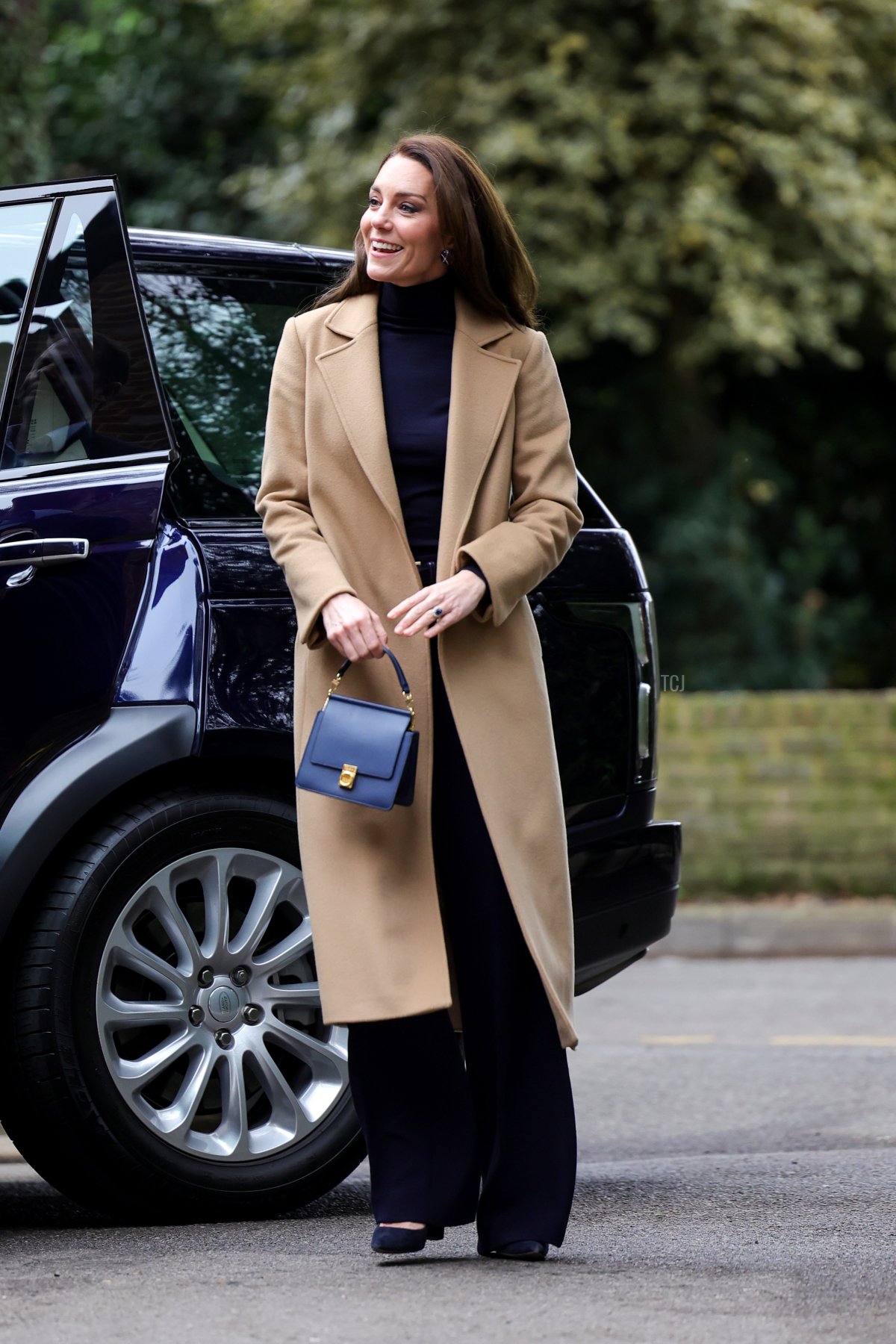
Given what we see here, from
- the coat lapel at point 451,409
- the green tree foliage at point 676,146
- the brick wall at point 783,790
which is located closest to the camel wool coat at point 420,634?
the coat lapel at point 451,409

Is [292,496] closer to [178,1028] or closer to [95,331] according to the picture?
[95,331]

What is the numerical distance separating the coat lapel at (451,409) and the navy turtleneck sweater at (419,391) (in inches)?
1.1

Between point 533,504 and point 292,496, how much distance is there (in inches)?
15.7

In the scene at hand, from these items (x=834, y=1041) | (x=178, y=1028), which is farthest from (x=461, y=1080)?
(x=834, y=1041)

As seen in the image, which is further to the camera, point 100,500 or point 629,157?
point 629,157

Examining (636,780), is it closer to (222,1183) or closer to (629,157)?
(222,1183)

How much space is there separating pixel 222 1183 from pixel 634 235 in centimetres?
1053

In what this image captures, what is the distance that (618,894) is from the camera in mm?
4355

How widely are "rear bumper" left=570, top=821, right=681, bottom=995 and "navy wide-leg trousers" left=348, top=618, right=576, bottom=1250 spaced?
0.76 metres

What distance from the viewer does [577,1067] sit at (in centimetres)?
646

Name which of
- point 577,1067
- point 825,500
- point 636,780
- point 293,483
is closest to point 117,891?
point 293,483

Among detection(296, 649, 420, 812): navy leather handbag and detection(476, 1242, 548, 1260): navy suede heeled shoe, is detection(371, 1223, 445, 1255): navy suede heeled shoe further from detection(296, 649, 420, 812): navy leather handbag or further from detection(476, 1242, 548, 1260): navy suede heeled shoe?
detection(296, 649, 420, 812): navy leather handbag

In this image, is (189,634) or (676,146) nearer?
(189,634)

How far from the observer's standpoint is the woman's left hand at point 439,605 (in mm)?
3273
